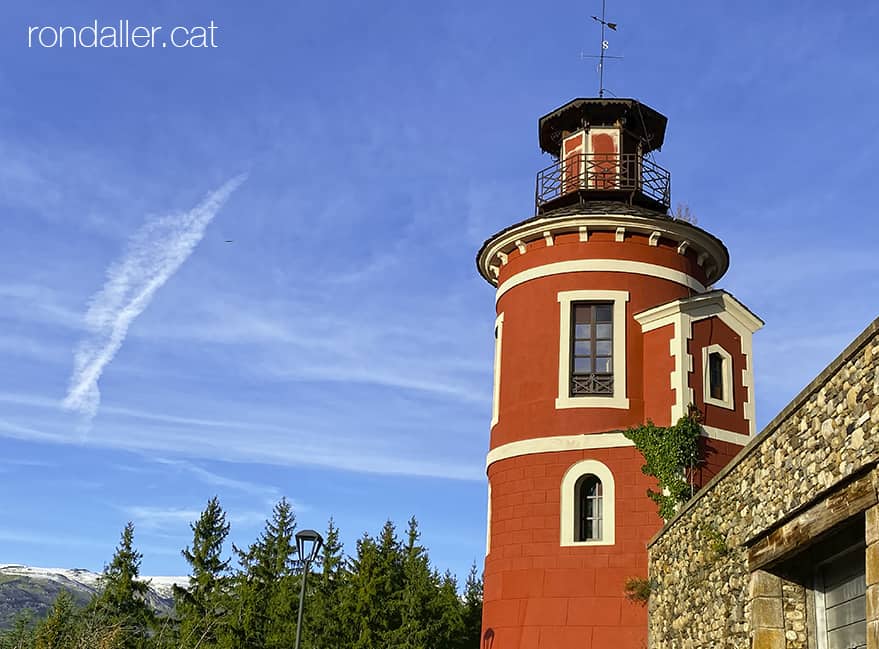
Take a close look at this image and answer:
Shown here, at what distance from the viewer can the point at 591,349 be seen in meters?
18.1

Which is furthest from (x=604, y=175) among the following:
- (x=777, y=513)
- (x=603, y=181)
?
(x=777, y=513)

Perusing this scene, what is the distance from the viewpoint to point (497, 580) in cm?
1769

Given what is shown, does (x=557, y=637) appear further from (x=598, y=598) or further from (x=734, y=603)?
(x=734, y=603)

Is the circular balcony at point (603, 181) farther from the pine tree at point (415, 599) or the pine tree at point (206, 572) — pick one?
the pine tree at point (206, 572)

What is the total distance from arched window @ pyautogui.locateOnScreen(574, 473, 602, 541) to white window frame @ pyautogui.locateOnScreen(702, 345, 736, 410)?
2534 mm

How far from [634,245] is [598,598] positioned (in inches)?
260

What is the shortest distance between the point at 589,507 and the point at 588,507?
18 mm

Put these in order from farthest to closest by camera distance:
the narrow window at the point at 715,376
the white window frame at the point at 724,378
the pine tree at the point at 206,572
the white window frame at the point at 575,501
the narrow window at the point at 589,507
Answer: the pine tree at the point at 206,572 < the narrow window at the point at 715,376 < the white window frame at the point at 724,378 < the narrow window at the point at 589,507 < the white window frame at the point at 575,501

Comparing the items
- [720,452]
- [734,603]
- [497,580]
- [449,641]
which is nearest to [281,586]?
[449,641]

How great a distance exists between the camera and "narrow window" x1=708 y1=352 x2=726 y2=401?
17.7 meters

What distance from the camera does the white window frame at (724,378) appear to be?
17500mm

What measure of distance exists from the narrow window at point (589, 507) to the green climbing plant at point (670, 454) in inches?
36.8

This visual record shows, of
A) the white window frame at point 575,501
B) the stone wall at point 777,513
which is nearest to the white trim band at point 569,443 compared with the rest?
the white window frame at point 575,501

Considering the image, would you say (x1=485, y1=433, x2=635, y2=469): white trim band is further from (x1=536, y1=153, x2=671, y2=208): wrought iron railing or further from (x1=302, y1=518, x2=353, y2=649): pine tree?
(x1=302, y1=518, x2=353, y2=649): pine tree
